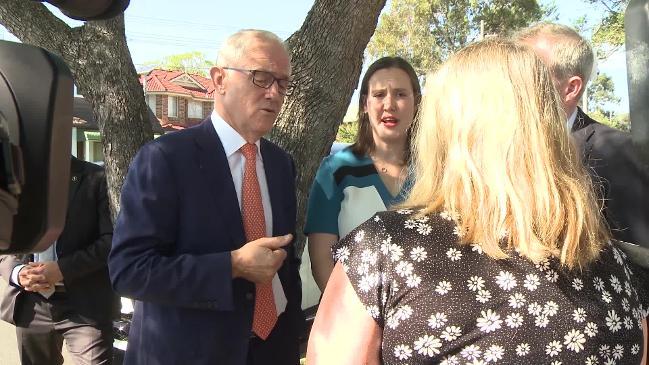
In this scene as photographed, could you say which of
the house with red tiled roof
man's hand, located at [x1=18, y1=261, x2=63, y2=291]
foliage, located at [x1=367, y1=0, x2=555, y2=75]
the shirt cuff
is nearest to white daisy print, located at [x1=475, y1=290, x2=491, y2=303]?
man's hand, located at [x1=18, y1=261, x2=63, y2=291]

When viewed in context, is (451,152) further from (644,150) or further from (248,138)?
(248,138)

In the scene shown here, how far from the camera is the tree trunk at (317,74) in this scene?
144 inches

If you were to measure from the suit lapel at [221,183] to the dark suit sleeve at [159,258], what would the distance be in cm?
12

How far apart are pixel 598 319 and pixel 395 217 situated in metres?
0.46

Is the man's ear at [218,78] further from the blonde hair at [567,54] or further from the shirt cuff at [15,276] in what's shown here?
the shirt cuff at [15,276]

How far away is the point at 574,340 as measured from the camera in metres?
1.23

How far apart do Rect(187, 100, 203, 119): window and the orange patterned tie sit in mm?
47798

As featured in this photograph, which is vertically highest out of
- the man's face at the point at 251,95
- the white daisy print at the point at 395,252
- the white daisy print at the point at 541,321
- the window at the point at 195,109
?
the man's face at the point at 251,95

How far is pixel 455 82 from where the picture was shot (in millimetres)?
1363

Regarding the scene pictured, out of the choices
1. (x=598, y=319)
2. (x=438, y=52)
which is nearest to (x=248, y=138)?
(x=598, y=319)

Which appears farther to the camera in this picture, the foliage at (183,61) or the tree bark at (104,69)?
the foliage at (183,61)

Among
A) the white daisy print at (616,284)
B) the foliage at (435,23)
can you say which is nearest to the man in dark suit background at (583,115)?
the white daisy print at (616,284)

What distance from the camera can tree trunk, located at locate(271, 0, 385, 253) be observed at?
3668mm

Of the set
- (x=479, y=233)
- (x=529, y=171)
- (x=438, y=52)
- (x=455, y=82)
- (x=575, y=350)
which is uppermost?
(x=438, y=52)
